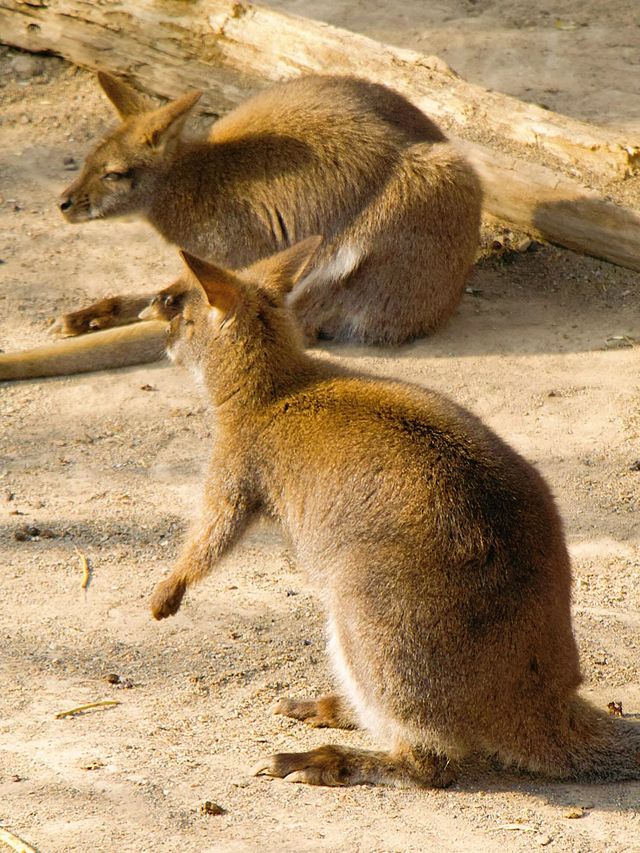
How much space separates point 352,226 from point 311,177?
1.03 feet

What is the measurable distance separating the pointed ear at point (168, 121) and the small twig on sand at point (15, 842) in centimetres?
411

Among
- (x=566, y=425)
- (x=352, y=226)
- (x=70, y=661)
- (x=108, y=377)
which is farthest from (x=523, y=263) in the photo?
(x=70, y=661)

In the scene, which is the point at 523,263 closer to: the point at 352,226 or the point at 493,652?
the point at 352,226

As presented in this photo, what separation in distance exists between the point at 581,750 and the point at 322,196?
3676mm

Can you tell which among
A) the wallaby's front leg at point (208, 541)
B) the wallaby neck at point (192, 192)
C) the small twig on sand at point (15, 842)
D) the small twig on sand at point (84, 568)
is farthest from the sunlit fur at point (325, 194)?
the small twig on sand at point (15, 842)

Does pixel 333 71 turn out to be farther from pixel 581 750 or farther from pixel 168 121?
pixel 581 750

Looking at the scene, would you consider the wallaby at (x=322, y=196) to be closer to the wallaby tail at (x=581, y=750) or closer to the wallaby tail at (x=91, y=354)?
the wallaby tail at (x=91, y=354)

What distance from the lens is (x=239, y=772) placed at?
12.2 feet

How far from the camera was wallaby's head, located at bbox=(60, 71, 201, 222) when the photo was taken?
668 centimetres

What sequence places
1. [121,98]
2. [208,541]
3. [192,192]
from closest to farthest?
1. [208,541]
2. [192,192]
3. [121,98]

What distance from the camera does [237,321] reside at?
13.9 ft

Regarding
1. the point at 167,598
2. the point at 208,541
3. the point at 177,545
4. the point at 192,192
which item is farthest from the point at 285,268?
the point at 192,192

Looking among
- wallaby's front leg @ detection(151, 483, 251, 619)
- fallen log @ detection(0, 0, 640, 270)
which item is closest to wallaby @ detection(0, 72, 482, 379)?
fallen log @ detection(0, 0, 640, 270)

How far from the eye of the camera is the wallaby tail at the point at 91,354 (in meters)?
6.34
